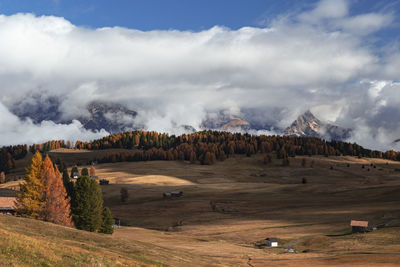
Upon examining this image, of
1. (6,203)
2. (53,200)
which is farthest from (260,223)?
(6,203)

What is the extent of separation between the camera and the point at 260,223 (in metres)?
101

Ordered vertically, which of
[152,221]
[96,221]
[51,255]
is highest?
[51,255]

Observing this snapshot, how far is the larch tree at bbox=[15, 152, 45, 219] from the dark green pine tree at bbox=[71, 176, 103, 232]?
764 cm

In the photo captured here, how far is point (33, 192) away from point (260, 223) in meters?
59.1

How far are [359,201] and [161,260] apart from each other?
331ft

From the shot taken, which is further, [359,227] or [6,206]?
[6,206]

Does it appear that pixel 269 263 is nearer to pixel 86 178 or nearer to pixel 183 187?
pixel 86 178

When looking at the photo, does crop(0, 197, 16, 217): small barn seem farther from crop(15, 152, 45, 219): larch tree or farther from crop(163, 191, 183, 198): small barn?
crop(163, 191, 183, 198): small barn

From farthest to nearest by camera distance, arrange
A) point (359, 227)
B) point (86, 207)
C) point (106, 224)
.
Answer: point (359, 227) → point (106, 224) → point (86, 207)

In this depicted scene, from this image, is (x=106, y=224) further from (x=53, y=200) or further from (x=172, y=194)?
(x=172, y=194)

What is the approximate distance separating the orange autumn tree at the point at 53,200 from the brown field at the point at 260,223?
15.4 meters

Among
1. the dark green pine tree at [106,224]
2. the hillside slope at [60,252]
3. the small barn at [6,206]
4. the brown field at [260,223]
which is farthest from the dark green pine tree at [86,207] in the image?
the hillside slope at [60,252]

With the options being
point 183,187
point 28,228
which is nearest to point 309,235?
point 28,228

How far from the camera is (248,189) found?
167 m
